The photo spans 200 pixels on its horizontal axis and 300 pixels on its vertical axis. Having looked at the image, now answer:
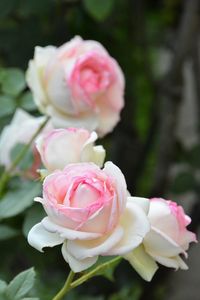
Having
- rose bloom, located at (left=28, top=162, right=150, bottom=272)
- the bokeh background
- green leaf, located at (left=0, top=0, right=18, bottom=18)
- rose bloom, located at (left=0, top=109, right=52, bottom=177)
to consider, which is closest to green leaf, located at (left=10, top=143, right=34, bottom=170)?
rose bloom, located at (left=0, top=109, right=52, bottom=177)

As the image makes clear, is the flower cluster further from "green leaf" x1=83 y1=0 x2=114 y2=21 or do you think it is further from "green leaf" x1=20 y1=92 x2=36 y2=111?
"green leaf" x1=83 y1=0 x2=114 y2=21

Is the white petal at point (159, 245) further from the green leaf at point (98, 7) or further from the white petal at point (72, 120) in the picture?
the green leaf at point (98, 7)

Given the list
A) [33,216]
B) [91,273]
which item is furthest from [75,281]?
[33,216]

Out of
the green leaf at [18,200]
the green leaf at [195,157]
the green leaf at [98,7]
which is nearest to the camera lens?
the green leaf at [18,200]

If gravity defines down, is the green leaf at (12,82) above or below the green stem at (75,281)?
above

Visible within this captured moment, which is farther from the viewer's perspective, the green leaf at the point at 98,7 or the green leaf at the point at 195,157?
the green leaf at the point at 195,157

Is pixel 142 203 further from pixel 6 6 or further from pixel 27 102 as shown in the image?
pixel 6 6

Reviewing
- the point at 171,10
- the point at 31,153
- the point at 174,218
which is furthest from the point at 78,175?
the point at 171,10

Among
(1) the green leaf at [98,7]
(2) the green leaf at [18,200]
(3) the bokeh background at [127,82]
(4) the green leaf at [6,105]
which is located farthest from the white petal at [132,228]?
(1) the green leaf at [98,7]
